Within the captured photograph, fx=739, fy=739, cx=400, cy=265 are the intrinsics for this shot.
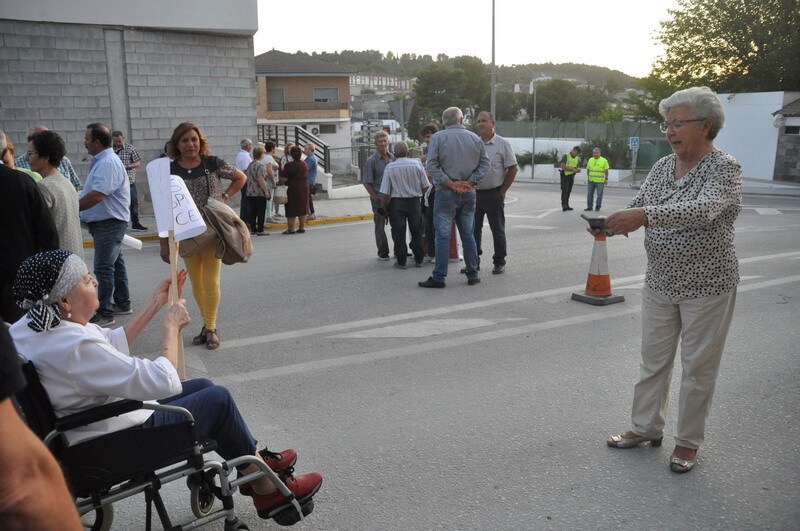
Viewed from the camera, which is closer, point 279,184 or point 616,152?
point 279,184

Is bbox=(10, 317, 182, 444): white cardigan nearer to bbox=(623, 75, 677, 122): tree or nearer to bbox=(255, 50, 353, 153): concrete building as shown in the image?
bbox=(623, 75, 677, 122): tree

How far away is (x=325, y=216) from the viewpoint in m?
16.8

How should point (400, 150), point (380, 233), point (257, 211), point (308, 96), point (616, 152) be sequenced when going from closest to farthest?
point (400, 150)
point (380, 233)
point (257, 211)
point (616, 152)
point (308, 96)

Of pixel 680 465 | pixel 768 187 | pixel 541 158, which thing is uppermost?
pixel 680 465

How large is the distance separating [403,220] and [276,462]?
20.7 feet

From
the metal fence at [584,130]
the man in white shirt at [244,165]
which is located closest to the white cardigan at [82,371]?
the man in white shirt at [244,165]

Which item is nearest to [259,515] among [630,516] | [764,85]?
[630,516]

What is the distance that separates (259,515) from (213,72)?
14.8 meters

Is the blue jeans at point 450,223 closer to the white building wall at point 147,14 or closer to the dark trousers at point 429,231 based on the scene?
the dark trousers at point 429,231

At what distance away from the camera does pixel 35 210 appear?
15.1 ft

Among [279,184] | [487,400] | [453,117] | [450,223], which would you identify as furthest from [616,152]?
[487,400]

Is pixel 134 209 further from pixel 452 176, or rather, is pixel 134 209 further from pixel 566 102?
pixel 566 102

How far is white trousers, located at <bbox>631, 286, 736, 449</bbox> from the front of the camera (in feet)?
12.5

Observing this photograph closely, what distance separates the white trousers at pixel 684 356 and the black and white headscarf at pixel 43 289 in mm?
2932
